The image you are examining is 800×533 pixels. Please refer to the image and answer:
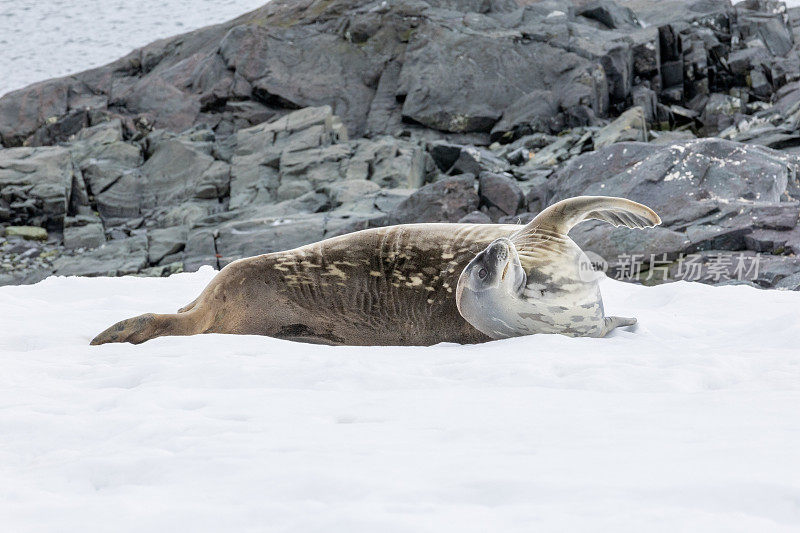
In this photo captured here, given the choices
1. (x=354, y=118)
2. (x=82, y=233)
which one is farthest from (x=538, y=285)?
(x=354, y=118)

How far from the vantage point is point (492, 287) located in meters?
3.57

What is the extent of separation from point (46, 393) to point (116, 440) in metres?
0.82

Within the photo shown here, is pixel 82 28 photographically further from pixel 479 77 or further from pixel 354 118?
pixel 479 77

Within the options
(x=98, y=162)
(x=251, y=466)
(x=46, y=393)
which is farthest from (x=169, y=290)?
(x=98, y=162)

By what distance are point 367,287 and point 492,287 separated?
2.81 ft

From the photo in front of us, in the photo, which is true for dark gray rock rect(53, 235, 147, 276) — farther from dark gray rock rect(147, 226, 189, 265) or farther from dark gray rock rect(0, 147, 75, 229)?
dark gray rock rect(0, 147, 75, 229)

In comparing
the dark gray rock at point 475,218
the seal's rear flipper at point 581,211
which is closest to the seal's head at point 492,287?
the seal's rear flipper at point 581,211

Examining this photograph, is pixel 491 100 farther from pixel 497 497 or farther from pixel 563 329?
pixel 497 497

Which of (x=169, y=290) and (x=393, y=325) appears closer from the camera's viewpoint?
(x=393, y=325)

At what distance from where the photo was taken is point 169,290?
5.93 m

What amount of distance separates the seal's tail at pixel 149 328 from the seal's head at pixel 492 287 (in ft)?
Answer: 4.82

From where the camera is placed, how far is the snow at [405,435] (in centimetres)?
158

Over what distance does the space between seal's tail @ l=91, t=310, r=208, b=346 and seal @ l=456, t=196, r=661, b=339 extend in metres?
1.47
